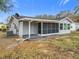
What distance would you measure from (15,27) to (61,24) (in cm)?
1088

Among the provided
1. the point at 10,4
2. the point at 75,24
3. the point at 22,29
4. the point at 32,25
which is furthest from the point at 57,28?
the point at 10,4

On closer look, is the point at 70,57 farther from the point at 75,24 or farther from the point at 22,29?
the point at 75,24

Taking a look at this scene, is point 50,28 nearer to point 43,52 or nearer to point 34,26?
point 34,26

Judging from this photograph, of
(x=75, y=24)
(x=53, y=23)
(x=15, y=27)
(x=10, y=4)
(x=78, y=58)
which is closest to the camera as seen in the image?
(x=78, y=58)

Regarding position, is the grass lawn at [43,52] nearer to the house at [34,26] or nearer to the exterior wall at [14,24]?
the house at [34,26]

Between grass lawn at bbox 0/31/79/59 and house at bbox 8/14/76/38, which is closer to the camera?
grass lawn at bbox 0/31/79/59

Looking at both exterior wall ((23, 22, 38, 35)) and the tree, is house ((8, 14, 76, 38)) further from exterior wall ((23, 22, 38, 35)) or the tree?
the tree

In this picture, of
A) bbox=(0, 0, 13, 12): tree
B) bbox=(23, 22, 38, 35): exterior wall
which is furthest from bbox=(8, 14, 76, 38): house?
bbox=(0, 0, 13, 12): tree

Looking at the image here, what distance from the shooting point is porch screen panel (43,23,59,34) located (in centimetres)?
2971

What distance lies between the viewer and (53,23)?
31.9 metres

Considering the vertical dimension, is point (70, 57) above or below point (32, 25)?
below

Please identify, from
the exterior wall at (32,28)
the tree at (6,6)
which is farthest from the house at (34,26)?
the tree at (6,6)

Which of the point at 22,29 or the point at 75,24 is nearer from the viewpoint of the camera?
the point at 22,29

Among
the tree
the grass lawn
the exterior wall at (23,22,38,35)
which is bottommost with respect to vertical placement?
the grass lawn
